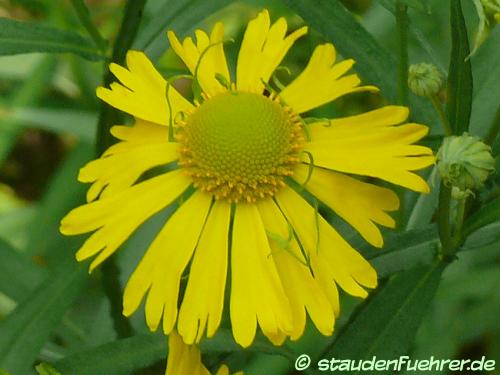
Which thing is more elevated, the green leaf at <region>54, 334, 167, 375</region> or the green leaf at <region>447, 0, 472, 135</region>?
the green leaf at <region>447, 0, 472, 135</region>

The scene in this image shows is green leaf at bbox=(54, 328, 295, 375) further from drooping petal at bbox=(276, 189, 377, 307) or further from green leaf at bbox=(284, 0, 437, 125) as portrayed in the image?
green leaf at bbox=(284, 0, 437, 125)

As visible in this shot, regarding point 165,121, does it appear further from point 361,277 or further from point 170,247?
point 361,277

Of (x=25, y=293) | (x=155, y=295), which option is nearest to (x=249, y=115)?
(x=155, y=295)

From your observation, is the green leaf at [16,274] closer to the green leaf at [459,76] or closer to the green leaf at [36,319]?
the green leaf at [36,319]

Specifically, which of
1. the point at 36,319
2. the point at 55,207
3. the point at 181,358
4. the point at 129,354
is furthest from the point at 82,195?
the point at 181,358

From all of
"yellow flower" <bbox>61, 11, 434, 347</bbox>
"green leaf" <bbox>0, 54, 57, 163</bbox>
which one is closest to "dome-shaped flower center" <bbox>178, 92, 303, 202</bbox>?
"yellow flower" <bbox>61, 11, 434, 347</bbox>

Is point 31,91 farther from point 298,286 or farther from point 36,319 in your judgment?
point 298,286

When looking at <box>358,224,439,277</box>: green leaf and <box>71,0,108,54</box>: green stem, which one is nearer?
<box>358,224,439,277</box>: green leaf
